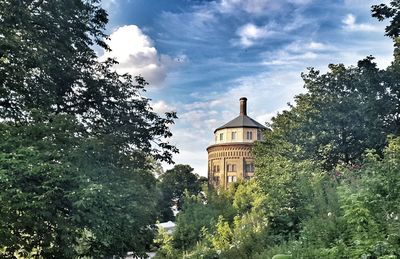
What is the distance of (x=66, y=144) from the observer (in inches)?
401

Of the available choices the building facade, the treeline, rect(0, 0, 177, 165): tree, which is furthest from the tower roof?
rect(0, 0, 177, 165): tree

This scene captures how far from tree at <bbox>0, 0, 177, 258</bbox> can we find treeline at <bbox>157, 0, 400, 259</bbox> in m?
3.52

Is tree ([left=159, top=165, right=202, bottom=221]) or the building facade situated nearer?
tree ([left=159, top=165, right=202, bottom=221])

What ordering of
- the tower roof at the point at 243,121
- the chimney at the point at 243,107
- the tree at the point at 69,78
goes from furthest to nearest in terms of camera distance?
the chimney at the point at 243,107 < the tower roof at the point at 243,121 < the tree at the point at 69,78

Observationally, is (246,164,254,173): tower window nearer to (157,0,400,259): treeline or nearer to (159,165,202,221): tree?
(159,165,202,221): tree

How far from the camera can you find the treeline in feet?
22.8

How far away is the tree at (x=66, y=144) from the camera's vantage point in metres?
9.19

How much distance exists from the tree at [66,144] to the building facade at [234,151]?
54.9 metres

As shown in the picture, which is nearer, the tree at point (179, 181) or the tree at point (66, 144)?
the tree at point (66, 144)

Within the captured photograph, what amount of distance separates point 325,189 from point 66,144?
6776mm

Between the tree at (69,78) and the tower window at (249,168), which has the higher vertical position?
the tower window at (249,168)

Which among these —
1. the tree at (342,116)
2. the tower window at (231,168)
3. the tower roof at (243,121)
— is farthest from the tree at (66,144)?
the tower roof at (243,121)

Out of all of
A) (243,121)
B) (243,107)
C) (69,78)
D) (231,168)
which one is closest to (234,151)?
(231,168)

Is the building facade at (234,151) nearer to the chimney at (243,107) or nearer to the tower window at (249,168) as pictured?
the tower window at (249,168)
